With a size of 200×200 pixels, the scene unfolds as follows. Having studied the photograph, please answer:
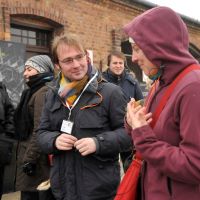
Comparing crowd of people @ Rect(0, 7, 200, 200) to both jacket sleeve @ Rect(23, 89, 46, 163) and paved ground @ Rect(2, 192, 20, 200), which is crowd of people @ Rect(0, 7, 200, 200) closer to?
jacket sleeve @ Rect(23, 89, 46, 163)

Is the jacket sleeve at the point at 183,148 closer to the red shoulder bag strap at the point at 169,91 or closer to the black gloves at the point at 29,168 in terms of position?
the red shoulder bag strap at the point at 169,91

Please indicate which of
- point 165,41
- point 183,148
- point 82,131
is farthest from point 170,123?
point 82,131

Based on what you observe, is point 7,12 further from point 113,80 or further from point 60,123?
point 60,123

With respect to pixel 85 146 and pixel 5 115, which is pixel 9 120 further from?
pixel 85 146

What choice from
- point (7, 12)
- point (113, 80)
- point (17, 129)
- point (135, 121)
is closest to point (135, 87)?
point (113, 80)

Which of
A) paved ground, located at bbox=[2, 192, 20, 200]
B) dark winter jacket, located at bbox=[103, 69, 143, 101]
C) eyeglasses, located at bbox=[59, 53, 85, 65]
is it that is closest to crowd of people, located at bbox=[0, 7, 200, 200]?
eyeglasses, located at bbox=[59, 53, 85, 65]

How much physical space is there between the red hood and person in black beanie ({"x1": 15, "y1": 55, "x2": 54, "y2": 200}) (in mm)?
1964

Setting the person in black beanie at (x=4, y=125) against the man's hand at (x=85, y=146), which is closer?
the man's hand at (x=85, y=146)

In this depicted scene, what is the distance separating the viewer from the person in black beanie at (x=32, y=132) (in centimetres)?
374

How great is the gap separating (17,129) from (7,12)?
3.33 metres

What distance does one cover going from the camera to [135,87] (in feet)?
Answer: 18.6

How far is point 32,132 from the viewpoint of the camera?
405 centimetres

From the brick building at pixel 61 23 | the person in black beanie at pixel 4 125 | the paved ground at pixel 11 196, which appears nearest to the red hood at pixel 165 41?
the person in black beanie at pixel 4 125

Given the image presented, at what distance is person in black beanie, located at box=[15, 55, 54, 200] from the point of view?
374 centimetres
